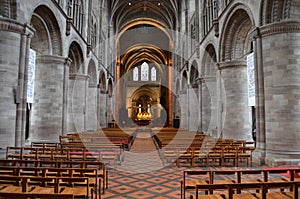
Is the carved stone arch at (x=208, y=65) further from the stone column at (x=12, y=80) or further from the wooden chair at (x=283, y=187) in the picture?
the wooden chair at (x=283, y=187)

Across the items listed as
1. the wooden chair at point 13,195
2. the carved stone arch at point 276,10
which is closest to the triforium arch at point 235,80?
the carved stone arch at point 276,10

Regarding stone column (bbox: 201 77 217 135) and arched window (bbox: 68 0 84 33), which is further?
stone column (bbox: 201 77 217 135)

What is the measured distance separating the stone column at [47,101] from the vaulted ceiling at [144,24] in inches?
709

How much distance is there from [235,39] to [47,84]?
10003 millimetres

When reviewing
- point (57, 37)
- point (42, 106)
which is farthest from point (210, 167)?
point (57, 37)

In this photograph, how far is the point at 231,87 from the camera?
12727 millimetres

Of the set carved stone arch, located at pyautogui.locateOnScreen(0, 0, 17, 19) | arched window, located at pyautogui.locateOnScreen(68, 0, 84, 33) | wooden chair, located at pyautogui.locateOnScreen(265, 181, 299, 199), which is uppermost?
arched window, located at pyautogui.locateOnScreen(68, 0, 84, 33)

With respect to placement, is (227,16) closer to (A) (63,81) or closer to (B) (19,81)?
(A) (63,81)

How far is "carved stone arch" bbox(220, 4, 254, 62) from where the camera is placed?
12.0 m

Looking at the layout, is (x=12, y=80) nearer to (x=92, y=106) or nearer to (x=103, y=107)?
(x=92, y=106)

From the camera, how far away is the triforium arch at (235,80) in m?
12.4

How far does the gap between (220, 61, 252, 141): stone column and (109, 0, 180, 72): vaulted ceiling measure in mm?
17611

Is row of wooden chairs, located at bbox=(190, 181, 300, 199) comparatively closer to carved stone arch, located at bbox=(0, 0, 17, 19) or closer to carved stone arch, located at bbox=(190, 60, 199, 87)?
carved stone arch, located at bbox=(0, 0, 17, 19)

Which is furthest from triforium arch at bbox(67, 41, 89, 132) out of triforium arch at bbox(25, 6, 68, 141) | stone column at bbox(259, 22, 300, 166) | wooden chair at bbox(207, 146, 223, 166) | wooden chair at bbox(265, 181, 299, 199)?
wooden chair at bbox(265, 181, 299, 199)
